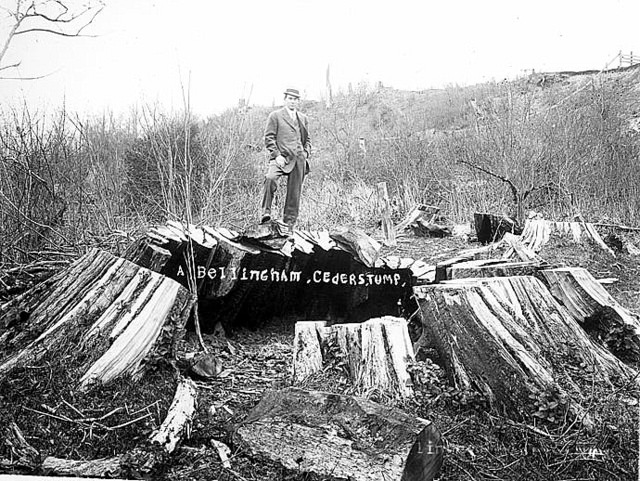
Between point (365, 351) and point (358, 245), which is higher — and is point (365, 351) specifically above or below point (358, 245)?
below

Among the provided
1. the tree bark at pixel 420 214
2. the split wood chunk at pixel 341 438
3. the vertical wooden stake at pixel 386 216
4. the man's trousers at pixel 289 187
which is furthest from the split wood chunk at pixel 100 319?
the tree bark at pixel 420 214

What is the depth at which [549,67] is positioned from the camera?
3514 mm

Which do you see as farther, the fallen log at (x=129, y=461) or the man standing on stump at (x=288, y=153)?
the man standing on stump at (x=288, y=153)

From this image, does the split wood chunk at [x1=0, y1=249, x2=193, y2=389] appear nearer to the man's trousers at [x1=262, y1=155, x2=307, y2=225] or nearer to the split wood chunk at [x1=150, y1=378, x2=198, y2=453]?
the split wood chunk at [x1=150, y1=378, x2=198, y2=453]

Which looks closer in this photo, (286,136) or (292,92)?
(292,92)

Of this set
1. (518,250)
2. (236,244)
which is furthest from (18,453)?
(518,250)

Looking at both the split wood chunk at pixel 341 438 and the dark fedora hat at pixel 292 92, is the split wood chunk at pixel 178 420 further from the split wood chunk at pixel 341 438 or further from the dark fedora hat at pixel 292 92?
the dark fedora hat at pixel 292 92

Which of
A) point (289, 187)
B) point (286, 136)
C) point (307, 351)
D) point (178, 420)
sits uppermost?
point (286, 136)

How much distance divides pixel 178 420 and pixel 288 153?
2.00m

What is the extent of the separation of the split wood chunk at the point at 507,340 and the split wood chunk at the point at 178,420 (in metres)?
1.17

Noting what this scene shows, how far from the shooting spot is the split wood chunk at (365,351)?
271 centimetres

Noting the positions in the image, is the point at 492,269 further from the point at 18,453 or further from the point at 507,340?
the point at 18,453

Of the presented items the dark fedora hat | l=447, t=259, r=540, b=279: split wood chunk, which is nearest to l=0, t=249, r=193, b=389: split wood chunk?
the dark fedora hat

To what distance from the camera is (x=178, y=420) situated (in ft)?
8.77
